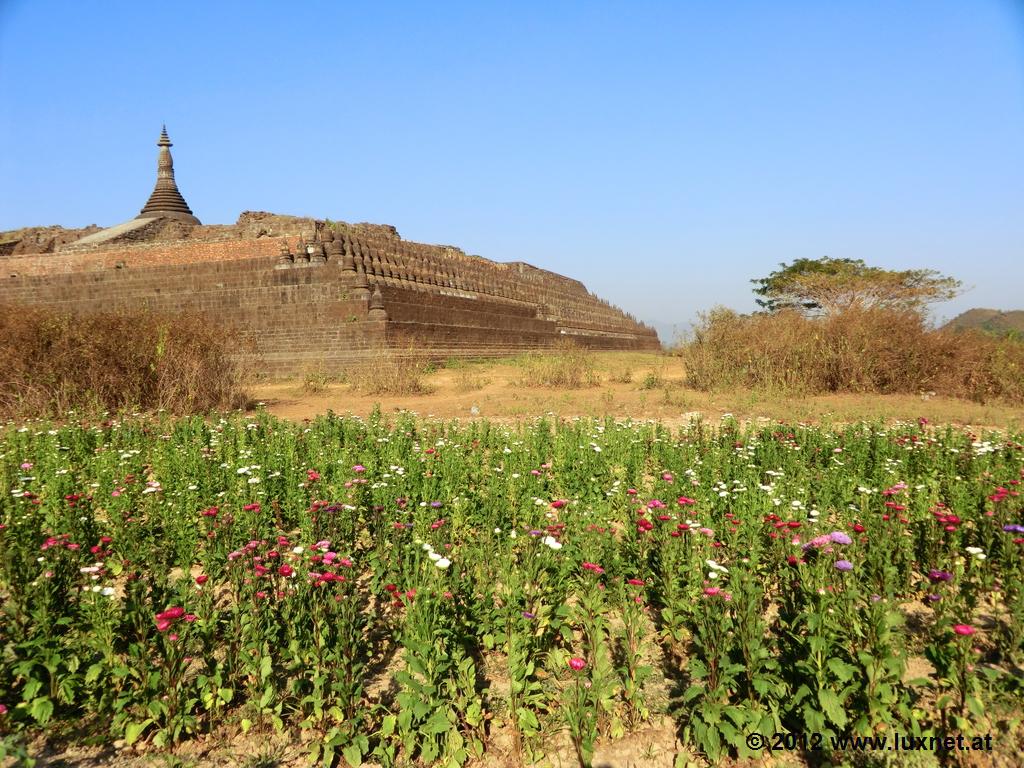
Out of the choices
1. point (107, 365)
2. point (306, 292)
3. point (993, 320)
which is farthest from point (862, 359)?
point (993, 320)

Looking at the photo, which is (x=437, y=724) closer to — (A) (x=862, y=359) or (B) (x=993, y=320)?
(A) (x=862, y=359)

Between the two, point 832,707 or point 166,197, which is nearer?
point 832,707

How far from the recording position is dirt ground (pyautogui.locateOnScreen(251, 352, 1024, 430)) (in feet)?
29.5

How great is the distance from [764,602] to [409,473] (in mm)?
2840

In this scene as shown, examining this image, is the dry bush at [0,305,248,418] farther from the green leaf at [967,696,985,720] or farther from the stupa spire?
the stupa spire

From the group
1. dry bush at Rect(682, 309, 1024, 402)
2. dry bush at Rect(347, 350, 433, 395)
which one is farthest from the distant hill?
dry bush at Rect(347, 350, 433, 395)

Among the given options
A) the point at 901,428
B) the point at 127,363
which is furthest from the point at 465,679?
the point at 127,363

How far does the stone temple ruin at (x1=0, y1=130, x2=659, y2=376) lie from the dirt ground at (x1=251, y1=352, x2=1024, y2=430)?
288 cm

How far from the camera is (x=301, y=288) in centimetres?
1784

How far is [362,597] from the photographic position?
3.51 metres

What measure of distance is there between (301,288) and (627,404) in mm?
11476

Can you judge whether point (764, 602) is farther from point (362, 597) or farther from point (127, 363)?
point (127, 363)

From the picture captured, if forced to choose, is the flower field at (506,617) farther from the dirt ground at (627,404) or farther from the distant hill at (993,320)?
the distant hill at (993,320)

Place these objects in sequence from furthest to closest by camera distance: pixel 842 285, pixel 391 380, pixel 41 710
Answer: pixel 842 285 → pixel 391 380 → pixel 41 710
